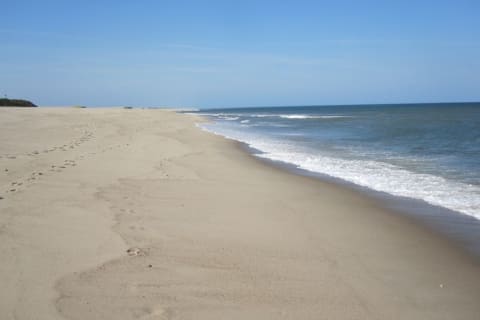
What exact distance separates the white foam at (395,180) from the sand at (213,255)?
1200mm

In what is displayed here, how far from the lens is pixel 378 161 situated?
13891 mm

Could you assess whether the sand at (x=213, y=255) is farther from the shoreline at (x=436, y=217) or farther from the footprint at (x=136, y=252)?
the shoreline at (x=436, y=217)

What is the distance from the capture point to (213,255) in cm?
482

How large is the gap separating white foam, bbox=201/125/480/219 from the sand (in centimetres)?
120

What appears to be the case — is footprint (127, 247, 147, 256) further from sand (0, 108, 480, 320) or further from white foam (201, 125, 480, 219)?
white foam (201, 125, 480, 219)

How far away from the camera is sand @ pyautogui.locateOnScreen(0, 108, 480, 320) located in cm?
365

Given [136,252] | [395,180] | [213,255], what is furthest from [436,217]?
[136,252]

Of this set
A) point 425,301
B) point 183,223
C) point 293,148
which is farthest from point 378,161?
point 425,301

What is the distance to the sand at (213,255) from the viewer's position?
365 cm

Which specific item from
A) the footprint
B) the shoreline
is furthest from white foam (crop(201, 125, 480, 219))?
the footprint

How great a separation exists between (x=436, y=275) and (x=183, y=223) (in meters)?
3.29

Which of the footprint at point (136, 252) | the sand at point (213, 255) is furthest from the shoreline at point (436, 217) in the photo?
the footprint at point (136, 252)

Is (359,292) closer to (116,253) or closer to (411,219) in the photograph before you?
(116,253)

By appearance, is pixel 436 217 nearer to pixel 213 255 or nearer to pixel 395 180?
pixel 395 180
